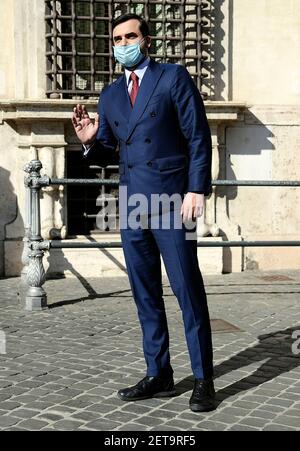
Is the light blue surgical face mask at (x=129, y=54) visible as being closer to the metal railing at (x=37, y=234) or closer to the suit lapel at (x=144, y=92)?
the suit lapel at (x=144, y=92)

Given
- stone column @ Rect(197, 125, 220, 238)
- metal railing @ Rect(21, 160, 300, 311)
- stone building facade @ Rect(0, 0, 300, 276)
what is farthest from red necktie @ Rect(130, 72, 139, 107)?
stone column @ Rect(197, 125, 220, 238)

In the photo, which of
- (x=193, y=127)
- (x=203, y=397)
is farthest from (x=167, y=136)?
(x=203, y=397)

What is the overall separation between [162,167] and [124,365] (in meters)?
1.49

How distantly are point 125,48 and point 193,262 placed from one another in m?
1.12

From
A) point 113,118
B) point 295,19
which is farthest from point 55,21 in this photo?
point 113,118

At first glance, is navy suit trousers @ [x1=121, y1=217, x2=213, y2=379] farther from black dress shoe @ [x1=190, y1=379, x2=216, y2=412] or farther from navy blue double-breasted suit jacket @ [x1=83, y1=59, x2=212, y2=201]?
navy blue double-breasted suit jacket @ [x1=83, y1=59, x2=212, y2=201]

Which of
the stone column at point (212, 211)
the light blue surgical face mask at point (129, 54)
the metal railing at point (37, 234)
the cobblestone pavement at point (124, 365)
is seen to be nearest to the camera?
the cobblestone pavement at point (124, 365)

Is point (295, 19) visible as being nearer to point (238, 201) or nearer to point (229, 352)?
point (238, 201)

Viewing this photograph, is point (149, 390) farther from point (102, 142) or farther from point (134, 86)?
point (134, 86)

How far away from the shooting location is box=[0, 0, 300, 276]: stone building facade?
26.7 ft

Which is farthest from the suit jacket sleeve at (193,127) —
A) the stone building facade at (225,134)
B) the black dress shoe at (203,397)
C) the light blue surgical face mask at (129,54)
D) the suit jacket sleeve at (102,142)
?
the stone building facade at (225,134)

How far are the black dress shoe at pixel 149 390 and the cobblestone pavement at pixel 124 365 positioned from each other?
52 mm

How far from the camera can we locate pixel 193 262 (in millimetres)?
3316

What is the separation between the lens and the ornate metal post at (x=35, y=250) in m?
5.98
